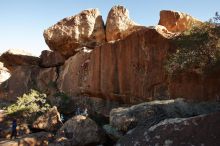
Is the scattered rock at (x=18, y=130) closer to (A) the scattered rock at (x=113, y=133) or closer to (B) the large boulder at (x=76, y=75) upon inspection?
(B) the large boulder at (x=76, y=75)

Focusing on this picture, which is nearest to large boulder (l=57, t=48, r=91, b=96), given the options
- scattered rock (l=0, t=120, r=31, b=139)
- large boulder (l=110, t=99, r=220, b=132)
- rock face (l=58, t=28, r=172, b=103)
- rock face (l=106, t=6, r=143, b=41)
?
rock face (l=58, t=28, r=172, b=103)

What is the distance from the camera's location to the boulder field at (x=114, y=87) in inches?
570

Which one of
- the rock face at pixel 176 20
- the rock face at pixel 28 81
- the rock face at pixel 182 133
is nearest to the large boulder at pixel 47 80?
the rock face at pixel 28 81

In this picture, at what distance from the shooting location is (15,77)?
122ft

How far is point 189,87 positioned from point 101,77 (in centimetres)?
819

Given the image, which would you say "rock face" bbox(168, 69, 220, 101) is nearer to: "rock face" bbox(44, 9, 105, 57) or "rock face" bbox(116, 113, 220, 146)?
"rock face" bbox(116, 113, 220, 146)

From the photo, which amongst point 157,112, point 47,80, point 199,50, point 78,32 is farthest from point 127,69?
point 47,80

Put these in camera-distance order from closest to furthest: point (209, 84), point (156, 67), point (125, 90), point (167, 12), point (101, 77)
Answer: point (209, 84) < point (156, 67) < point (125, 90) < point (101, 77) < point (167, 12)

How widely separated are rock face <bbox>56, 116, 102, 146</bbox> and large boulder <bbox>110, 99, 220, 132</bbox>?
1.75 m

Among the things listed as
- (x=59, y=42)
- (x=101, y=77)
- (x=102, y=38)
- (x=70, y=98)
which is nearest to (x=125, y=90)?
(x=101, y=77)

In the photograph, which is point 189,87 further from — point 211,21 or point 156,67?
point 211,21

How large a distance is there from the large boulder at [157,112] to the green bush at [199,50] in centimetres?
226

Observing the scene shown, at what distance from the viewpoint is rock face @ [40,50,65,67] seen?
35.5 metres

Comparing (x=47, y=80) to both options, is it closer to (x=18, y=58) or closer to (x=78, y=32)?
(x=18, y=58)
